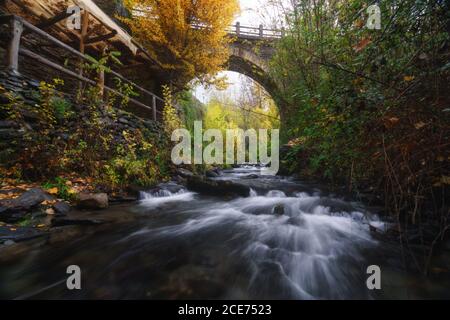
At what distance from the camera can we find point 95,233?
3146 millimetres

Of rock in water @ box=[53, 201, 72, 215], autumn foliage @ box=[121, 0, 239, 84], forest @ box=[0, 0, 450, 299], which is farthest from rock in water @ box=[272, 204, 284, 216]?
autumn foliage @ box=[121, 0, 239, 84]

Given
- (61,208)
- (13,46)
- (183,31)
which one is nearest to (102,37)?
(13,46)

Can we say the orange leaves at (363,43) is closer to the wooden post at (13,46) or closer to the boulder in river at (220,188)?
the boulder in river at (220,188)

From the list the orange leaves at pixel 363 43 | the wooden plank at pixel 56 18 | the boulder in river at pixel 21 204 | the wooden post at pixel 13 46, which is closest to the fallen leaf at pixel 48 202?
the boulder in river at pixel 21 204

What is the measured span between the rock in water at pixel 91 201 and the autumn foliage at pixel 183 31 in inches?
280

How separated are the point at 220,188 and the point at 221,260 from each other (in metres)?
3.52

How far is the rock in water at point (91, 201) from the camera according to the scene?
3932 millimetres

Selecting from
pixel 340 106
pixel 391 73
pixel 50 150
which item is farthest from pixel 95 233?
pixel 391 73

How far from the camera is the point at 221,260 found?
2576 mm

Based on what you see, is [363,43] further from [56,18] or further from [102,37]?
[102,37]

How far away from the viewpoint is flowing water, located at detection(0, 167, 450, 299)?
2.01m

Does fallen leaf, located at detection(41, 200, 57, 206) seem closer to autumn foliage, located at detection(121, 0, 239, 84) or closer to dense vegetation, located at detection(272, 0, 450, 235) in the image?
dense vegetation, located at detection(272, 0, 450, 235)
